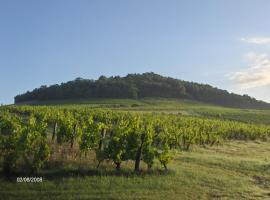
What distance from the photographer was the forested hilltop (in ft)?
436

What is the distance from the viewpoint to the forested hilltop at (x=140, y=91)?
133000 millimetres

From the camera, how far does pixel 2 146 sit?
22.6 metres

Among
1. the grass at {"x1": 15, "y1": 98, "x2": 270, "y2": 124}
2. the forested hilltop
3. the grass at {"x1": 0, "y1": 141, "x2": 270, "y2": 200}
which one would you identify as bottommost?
the grass at {"x1": 0, "y1": 141, "x2": 270, "y2": 200}

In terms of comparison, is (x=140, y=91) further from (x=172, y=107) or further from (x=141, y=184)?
(x=141, y=184)

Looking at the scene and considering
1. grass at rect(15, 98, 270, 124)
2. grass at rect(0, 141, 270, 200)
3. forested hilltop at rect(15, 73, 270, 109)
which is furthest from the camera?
forested hilltop at rect(15, 73, 270, 109)

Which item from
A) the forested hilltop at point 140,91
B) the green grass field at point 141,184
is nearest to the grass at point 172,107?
the forested hilltop at point 140,91

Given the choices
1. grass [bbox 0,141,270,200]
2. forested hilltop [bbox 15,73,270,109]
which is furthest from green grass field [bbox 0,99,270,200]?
forested hilltop [bbox 15,73,270,109]

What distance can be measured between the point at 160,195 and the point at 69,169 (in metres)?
5.16

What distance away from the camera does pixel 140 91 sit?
146000mm

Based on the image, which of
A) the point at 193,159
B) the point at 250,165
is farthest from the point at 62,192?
the point at 250,165

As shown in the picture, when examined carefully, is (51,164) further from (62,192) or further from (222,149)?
(222,149)

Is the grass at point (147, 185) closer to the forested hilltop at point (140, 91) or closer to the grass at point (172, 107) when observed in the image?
the grass at point (172, 107)

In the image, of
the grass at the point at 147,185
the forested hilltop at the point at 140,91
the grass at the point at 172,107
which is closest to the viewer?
the grass at the point at 147,185

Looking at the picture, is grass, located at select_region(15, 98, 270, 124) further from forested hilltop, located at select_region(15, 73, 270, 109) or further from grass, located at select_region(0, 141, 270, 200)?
grass, located at select_region(0, 141, 270, 200)
